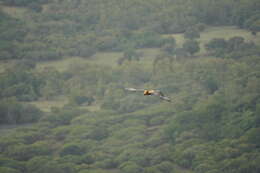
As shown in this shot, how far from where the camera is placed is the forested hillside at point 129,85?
276 ft

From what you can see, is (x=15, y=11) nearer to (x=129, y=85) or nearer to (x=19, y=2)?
(x=19, y=2)

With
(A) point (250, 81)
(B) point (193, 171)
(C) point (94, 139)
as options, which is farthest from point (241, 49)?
(B) point (193, 171)

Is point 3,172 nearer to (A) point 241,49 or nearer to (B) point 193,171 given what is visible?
(B) point 193,171

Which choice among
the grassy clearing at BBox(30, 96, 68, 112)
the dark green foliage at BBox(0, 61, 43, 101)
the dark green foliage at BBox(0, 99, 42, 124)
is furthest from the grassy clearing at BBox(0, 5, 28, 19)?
the dark green foliage at BBox(0, 99, 42, 124)

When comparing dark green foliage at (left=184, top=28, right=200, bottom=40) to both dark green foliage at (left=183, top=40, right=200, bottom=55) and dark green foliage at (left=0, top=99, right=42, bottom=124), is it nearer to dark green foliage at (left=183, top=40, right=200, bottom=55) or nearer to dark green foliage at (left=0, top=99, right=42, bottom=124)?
dark green foliage at (left=183, top=40, right=200, bottom=55)

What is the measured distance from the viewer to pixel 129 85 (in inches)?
4444

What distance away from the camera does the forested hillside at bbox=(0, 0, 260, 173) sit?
276 feet

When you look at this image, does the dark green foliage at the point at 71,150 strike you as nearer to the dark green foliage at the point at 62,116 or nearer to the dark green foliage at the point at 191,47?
the dark green foliage at the point at 62,116

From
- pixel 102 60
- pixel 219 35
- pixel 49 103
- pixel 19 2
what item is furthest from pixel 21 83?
pixel 19 2

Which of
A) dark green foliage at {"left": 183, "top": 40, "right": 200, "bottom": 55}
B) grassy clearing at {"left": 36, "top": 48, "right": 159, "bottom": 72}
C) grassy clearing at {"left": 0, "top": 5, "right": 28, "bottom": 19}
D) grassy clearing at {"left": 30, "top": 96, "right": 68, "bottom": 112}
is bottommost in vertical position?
grassy clearing at {"left": 30, "top": 96, "right": 68, "bottom": 112}

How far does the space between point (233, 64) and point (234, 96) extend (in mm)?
15708

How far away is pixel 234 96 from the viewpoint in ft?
326

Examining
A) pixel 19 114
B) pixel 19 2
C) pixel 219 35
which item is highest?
pixel 19 2

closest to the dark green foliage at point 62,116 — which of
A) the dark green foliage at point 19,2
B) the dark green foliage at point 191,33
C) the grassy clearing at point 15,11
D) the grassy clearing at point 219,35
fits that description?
the grassy clearing at point 219,35
